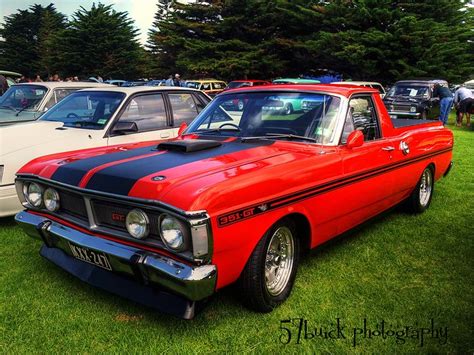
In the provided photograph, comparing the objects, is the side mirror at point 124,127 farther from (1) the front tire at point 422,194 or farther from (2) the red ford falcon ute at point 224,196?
(1) the front tire at point 422,194

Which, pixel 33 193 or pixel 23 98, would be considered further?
pixel 23 98

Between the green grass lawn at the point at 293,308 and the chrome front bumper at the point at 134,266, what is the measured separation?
0.28 metres

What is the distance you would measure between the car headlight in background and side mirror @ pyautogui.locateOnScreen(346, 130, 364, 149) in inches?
73.5

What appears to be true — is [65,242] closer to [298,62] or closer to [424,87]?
[424,87]

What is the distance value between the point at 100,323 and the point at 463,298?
276 centimetres

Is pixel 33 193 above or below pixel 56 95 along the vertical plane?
below

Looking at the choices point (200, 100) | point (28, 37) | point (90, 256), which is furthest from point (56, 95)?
point (28, 37)

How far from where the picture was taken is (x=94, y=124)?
5715 mm

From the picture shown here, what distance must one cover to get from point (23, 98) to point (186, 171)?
245 inches

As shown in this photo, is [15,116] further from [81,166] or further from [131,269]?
[131,269]

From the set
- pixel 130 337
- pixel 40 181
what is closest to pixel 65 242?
pixel 40 181

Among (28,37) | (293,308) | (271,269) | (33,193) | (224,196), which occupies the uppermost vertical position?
(28,37)

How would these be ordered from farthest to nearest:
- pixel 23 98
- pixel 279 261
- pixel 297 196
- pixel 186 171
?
pixel 23 98
pixel 279 261
pixel 297 196
pixel 186 171

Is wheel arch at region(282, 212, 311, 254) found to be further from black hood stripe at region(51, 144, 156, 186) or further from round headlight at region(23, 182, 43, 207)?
round headlight at region(23, 182, 43, 207)
